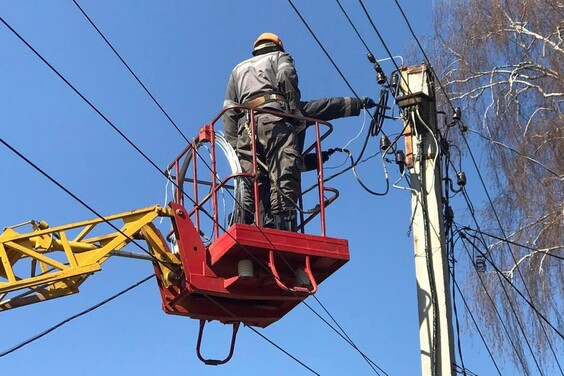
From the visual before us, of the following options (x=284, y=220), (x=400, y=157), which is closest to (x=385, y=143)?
(x=400, y=157)

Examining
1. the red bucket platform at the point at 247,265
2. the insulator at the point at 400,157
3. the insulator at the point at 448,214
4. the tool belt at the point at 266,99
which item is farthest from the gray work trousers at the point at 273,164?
the insulator at the point at 448,214

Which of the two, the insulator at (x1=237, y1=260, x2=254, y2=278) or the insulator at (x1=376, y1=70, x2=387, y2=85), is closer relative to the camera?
the insulator at (x1=237, y1=260, x2=254, y2=278)

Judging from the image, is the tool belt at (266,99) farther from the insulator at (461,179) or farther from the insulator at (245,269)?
the insulator at (461,179)

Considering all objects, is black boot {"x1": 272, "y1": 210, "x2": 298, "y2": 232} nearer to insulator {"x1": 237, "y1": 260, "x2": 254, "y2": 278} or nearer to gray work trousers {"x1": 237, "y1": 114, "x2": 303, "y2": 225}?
gray work trousers {"x1": 237, "y1": 114, "x2": 303, "y2": 225}

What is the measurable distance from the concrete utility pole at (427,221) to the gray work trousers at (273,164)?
1325mm

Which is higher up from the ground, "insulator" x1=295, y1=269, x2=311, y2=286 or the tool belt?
the tool belt

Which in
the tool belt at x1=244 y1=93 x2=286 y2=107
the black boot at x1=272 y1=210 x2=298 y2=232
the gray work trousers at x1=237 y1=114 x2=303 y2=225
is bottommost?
the black boot at x1=272 y1=210 x2=298 y2=232

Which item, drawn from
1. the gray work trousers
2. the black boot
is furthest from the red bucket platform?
the gray work trousers

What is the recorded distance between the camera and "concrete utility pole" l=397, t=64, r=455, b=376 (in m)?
10.3

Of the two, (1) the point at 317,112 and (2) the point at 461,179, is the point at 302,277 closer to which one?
(1) the point at 317,112

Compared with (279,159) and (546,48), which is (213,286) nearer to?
(279,159)

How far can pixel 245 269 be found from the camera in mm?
9906

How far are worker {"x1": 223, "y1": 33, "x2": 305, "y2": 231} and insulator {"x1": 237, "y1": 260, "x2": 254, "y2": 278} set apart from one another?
0.63 m

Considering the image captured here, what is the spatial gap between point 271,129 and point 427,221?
1795 mm
